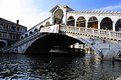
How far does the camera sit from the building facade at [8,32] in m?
68.6

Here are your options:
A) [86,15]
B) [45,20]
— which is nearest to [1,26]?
[45,20]

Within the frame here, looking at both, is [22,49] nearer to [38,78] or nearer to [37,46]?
[37,46]

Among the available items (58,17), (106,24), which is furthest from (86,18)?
(58,17)

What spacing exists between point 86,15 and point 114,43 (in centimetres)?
1189

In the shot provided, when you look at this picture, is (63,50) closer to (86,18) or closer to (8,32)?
(86,18)

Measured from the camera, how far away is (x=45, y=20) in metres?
57.5

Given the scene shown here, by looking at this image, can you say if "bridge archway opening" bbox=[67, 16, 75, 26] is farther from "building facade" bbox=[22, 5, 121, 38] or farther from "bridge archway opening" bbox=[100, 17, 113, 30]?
"bridge archway opening" bbox=[100, 17, 113, 30]

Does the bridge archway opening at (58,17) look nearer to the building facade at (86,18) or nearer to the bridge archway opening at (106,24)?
the building facade at (86,18)

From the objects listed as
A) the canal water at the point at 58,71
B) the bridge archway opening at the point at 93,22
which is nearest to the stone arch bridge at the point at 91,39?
the bridge archway opening at the point at 93,22

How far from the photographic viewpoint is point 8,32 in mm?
70875

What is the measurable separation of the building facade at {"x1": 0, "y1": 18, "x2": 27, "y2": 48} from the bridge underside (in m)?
11.7

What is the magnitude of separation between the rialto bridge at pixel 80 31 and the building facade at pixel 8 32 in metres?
8.29

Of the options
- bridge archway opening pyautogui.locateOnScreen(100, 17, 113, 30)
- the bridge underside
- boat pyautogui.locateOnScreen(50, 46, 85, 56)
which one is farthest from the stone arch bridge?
bridge archway opening pyautogui.locateOnScreen(100, 17, 113, 30)

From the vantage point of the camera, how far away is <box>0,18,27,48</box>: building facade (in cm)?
6855
